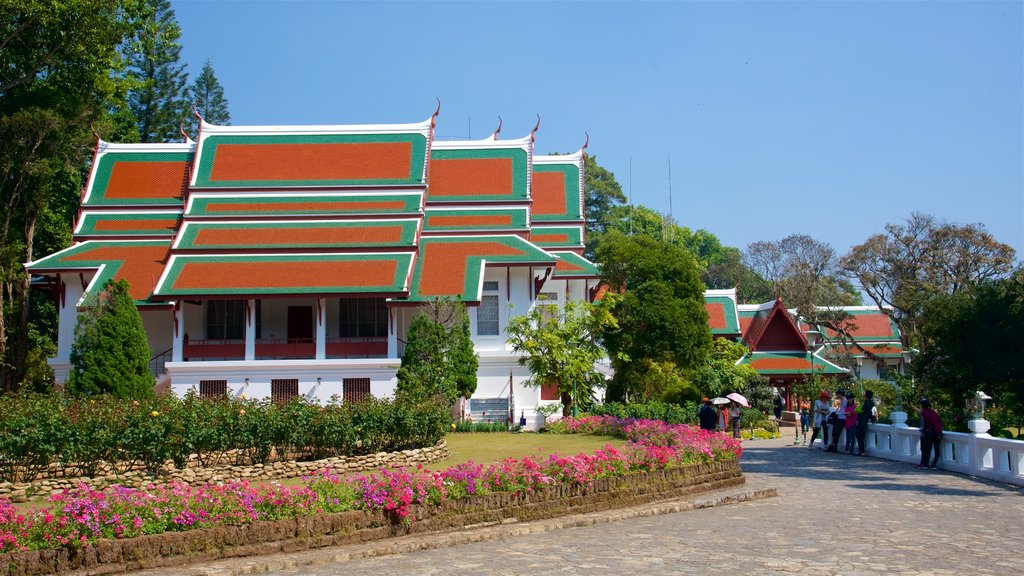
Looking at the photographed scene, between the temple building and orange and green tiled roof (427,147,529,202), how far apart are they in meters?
0.06

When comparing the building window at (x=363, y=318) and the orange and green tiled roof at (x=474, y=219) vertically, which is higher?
the orange and green tiled roof at (x=474, y=219)

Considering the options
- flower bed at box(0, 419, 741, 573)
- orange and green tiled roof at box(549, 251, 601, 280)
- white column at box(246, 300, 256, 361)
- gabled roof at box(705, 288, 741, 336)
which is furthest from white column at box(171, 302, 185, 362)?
gabled roof at box(705, 288, 741, 336)

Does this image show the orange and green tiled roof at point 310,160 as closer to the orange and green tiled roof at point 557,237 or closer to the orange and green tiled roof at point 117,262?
the orange and green tiled roof at point 117,262

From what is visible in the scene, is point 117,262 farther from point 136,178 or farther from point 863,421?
point 863,421

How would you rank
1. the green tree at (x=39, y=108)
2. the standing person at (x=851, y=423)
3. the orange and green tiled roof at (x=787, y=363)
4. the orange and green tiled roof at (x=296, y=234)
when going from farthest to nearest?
the orange and green tiled roof at (x=787, y=363)
the orange and green tiled roof at (x=296, y=234)
the green tree at (x=39, y=108)
the standing person at (x=851, y=423)

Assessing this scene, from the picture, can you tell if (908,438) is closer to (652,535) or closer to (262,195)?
(652,535)

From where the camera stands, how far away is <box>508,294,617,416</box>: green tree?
28.5 meters

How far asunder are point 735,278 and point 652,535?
63589mm

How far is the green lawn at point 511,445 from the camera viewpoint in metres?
19.1

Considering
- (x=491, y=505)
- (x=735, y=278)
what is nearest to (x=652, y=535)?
(x=491, y=505)

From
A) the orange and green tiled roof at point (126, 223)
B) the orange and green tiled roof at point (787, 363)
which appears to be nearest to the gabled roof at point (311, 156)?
the orange and green tiled roof at point (126, 223)

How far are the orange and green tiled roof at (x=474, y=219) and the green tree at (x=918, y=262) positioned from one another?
2090 centimetres

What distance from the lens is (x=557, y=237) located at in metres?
37.0

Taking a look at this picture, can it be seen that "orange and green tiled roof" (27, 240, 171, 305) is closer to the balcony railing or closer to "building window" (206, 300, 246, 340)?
"building window" (206, 300, 246, 340)
